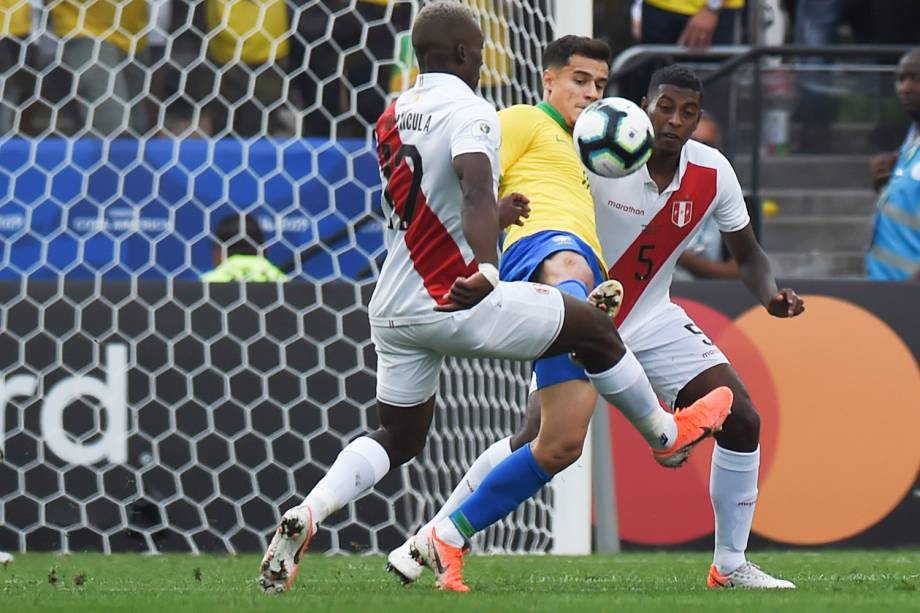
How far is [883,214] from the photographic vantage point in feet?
31.3

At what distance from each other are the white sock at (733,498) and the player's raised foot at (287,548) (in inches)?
64.1

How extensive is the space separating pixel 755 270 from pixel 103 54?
14.2 ft

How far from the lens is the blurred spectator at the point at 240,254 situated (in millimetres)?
9242

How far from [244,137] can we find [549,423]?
4.53 m

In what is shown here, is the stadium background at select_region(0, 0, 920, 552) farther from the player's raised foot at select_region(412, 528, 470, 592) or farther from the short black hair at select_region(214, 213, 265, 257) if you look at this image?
the player's raised foot at select_region(412, 528, 470, 592)

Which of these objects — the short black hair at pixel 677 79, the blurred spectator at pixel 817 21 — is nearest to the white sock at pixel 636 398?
the short black hair at pixel 677 79

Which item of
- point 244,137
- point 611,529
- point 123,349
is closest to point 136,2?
point 244,137

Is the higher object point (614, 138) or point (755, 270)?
point (614, 138)

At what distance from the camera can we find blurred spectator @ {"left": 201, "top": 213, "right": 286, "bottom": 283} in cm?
924

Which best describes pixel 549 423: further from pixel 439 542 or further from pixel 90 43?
pixel 90 43

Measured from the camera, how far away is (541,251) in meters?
6.20

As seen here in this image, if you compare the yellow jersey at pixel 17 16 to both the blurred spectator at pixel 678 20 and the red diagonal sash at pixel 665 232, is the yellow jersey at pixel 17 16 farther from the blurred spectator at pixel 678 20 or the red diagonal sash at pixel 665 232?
the red diagonal sash at pixel 665 232

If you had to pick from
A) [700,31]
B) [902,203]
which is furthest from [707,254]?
[700,31]

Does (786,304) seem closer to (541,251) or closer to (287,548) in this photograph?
(541,251)
